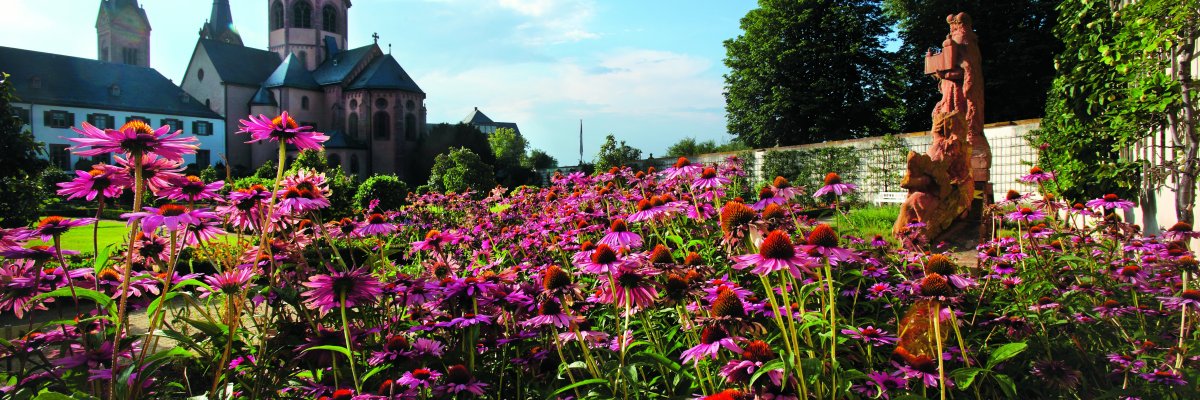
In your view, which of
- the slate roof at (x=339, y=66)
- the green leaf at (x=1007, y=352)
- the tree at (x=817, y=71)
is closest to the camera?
the green leaf at (x=1007, y=352)

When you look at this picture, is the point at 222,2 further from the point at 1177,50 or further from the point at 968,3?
the point at 1177,50

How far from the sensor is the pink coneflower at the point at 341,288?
1.79 meters

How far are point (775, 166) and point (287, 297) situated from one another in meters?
16.2

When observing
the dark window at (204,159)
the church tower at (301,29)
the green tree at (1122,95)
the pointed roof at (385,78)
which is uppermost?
the church tower at (301,29)

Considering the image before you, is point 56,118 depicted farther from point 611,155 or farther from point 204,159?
point 611,155

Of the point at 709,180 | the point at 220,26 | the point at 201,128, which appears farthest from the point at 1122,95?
the point at 220,26

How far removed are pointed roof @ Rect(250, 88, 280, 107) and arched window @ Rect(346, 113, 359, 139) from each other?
4306 millimetres

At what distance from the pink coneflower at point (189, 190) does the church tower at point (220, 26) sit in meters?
60.5

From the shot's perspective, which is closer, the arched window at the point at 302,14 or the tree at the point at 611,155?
the tree at the point at 611,155

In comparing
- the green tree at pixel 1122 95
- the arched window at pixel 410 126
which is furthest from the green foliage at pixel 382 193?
the arched window at pixel 410 126

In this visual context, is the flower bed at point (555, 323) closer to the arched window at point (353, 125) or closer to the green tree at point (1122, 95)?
the green tree at point (1122, 95)

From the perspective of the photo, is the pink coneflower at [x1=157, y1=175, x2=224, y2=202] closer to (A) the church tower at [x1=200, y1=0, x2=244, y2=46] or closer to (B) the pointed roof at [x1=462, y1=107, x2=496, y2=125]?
(A) the church tower at [x1=200, y1=0, x2=244, y2=46]

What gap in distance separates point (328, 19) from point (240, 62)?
21.8 ft

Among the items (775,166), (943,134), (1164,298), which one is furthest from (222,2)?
(1164,298)
